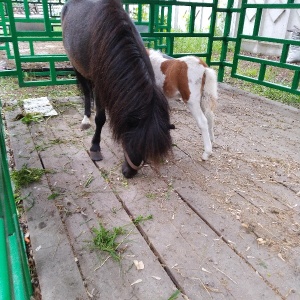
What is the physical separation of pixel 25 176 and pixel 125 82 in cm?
97

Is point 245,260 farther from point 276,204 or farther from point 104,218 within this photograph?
point 104,218

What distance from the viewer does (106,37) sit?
1.80 meters

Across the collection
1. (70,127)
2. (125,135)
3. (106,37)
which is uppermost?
(106,37)

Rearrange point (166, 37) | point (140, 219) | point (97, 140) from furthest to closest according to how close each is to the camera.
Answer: point (166, 37), point (97, 140), point (140, 219)

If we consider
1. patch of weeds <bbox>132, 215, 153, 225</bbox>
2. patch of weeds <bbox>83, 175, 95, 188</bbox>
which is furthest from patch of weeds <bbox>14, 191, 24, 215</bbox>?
patch of weeds <bbox>132, 215, 153, 225</bbox>

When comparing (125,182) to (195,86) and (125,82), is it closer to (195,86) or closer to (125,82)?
(125,82)

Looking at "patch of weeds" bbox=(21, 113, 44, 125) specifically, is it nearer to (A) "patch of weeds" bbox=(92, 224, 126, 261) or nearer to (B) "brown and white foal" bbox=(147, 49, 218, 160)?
(B) "brown and white foal" bbox=(147, 49, 218, 160)

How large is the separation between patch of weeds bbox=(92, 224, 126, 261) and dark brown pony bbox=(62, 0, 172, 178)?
45cm

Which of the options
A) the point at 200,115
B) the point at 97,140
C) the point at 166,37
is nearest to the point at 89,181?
the point at 97,140

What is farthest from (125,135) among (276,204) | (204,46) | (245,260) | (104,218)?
(204,46)

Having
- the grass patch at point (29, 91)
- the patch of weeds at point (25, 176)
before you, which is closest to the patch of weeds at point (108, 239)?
the patch of weeds at point (25, 176)

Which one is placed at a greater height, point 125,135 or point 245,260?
point 125,135

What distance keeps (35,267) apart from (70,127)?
1.84 metres

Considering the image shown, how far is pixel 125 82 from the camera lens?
1.73 meters
